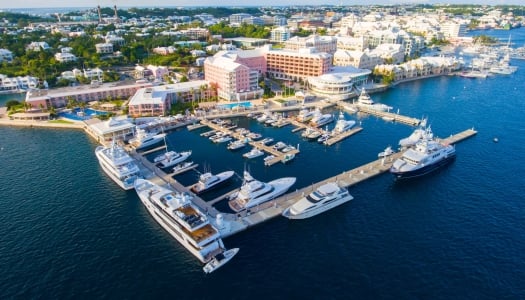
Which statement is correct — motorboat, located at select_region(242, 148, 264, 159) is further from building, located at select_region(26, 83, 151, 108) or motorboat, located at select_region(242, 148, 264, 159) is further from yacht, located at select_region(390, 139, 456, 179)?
building, located at select_region(26, 83, 151, 108)

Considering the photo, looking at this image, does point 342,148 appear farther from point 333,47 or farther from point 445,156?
point 333,47

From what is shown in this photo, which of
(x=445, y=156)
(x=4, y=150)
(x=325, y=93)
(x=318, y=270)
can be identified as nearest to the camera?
(x=318, y=270)

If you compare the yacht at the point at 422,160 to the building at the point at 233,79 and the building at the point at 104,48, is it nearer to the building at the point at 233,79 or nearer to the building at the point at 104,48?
the building at the point at 233,79

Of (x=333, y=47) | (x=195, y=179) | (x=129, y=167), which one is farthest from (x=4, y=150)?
(x=333, y=47)

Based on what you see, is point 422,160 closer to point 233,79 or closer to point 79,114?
point 233,79

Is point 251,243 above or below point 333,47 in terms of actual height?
below

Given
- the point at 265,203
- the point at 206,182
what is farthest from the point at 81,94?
the point at 265,203

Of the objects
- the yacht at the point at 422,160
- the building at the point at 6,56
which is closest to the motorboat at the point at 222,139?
the yacht at the point at 422,160
